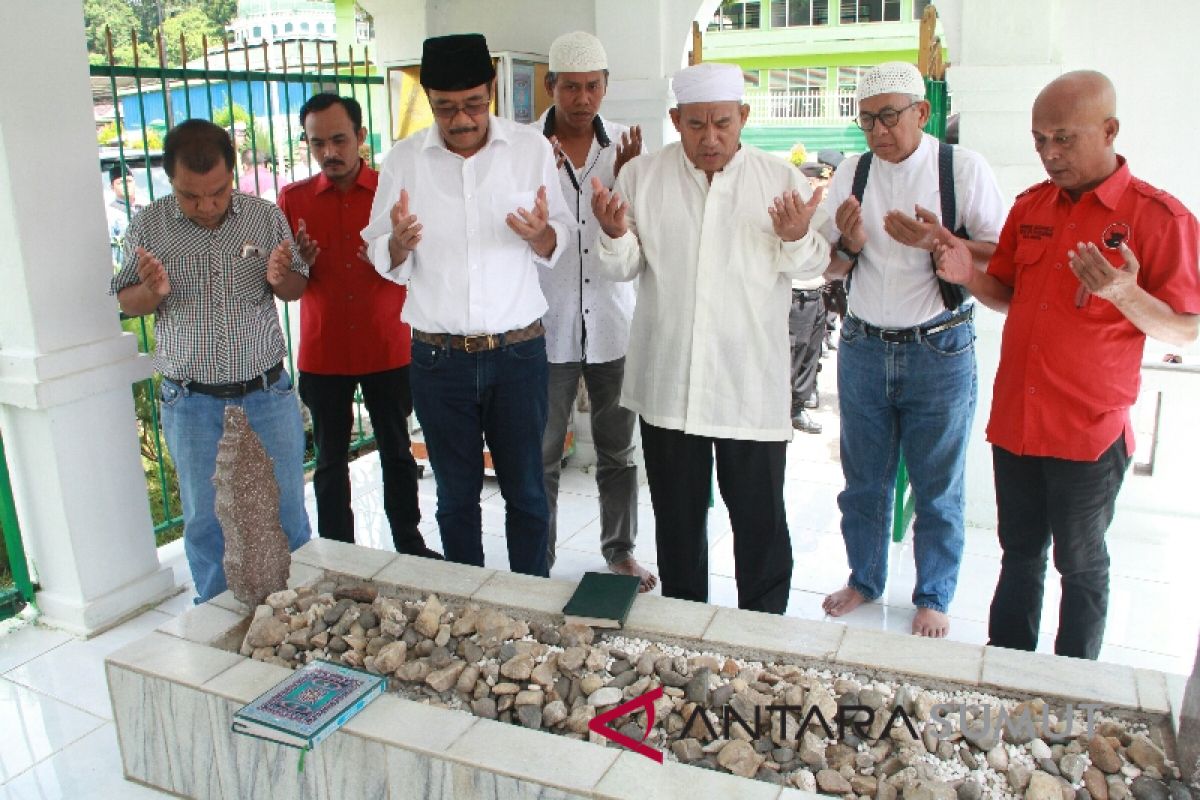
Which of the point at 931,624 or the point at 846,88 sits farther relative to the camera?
the point at 846,88

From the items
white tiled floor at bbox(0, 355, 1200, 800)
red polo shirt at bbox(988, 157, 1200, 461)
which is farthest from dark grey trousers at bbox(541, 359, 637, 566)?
red polo shirt at bbox(988, 157, 1200, 461)

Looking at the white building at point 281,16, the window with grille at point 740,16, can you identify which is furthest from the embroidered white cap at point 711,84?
the white building at point 281,16

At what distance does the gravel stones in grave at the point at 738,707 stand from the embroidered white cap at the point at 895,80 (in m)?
1.66

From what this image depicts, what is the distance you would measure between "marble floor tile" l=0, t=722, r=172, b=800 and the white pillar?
2.47 ft

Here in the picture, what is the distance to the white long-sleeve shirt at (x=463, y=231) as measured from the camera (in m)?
2.78

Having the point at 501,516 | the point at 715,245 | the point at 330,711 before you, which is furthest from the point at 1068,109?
the point at 501,516

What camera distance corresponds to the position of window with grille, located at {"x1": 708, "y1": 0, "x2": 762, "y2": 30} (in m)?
27.5

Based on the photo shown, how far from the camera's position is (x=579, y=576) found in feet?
12.1

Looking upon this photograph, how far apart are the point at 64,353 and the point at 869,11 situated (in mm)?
27360

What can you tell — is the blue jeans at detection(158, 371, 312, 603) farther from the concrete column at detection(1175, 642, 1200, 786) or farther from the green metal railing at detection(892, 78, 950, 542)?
the concrete column at detection(1175, 642, 1200, 786)

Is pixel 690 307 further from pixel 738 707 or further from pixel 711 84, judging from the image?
pixel 738 707

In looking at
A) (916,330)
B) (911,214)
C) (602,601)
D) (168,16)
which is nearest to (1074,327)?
(916,330)

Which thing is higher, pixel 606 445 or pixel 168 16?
pixel 168 16

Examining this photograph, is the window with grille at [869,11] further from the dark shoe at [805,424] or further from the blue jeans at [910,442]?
the blue jeans at [910,442]
